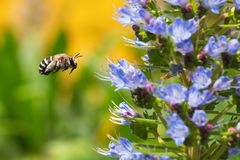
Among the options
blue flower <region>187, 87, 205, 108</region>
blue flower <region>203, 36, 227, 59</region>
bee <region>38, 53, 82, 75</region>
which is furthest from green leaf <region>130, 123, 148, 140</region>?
bee <region>38, 53, 82, 75</region>

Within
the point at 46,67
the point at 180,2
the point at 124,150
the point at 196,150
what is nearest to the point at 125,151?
the point at 124,150

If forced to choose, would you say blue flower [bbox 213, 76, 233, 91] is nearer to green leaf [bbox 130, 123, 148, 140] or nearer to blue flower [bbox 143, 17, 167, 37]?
blue flower [bbox 143, 17, 167, 37]

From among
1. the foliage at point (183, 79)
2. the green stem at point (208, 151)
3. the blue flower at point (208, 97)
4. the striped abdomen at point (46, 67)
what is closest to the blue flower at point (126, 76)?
the foliage at point (183, 79)

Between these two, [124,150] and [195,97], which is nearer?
[195,97]

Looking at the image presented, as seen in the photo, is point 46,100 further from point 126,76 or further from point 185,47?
point 185,47

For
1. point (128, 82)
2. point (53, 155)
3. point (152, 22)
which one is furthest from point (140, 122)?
point (53, 155)

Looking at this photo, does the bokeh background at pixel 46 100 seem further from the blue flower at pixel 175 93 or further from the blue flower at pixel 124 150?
the blue flower at pixel 175 93
